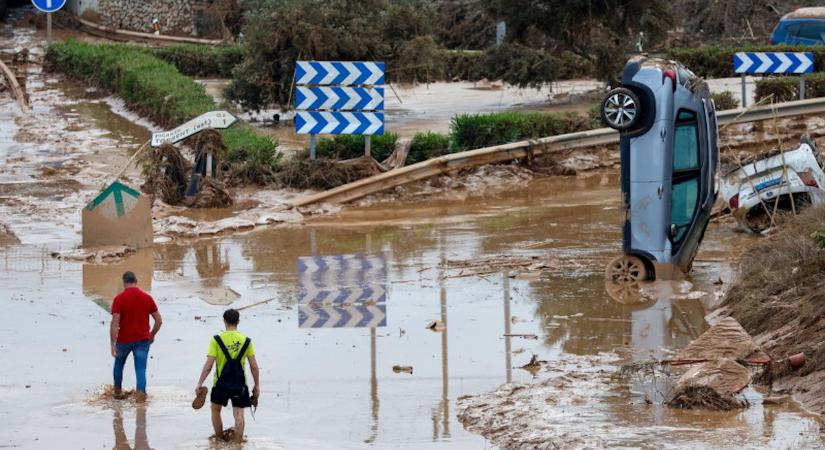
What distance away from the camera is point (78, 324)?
1535cm

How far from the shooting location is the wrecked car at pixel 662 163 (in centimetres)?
1631

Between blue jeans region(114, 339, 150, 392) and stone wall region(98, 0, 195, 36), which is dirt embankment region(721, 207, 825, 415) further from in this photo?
stone wall region(98, 0, 195, 36)

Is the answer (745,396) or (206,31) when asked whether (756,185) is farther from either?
(206,31)

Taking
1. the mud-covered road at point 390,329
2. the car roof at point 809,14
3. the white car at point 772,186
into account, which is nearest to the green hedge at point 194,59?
the car roof at point 809,14

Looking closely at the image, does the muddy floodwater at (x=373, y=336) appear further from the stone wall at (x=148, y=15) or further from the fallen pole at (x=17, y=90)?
the stone wall at (x=148, y=15)

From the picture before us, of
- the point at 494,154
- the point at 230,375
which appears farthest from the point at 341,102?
the point at 230,375

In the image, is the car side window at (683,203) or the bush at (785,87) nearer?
the car side window at (683,203)

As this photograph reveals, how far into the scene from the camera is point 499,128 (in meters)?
25.5

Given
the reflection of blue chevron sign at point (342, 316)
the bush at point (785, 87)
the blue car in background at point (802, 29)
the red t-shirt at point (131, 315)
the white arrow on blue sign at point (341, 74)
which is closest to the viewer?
the red t-shirt at point (131, 315)

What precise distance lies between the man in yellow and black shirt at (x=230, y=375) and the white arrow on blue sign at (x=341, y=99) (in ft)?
41.4

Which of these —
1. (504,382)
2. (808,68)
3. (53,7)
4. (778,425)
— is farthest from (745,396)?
(53,7)

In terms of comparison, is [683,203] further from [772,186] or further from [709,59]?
[709,59]

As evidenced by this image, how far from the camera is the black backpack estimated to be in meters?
11.1

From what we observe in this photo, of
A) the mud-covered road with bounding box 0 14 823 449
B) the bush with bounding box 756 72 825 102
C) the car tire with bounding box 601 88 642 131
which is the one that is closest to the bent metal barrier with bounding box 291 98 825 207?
the mud-covered road with bounding box 0 14 823 449
